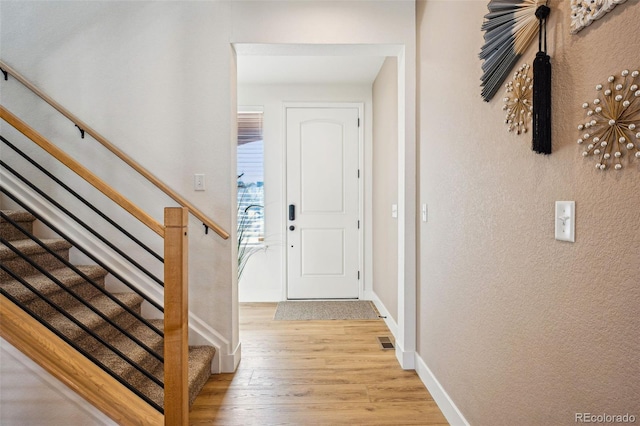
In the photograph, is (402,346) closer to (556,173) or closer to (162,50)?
(556,173)

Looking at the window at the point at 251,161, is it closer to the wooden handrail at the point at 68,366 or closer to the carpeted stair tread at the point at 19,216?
the carpeted stair tread at the point at 19,216

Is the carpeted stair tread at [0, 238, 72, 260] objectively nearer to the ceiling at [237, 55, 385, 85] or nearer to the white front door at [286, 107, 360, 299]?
the ceiling at [237, 55, 385, 85]

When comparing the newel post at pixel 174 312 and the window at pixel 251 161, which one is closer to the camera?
the newel post at pixel 174 312

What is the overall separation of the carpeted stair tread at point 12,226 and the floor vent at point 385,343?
2571 millimetres

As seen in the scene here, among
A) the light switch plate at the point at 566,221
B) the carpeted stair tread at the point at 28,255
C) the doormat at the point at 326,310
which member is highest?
the light switch plate at the point at 566,221

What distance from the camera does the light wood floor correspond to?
6.26 feet

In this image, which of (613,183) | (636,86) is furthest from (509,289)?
(636,86)

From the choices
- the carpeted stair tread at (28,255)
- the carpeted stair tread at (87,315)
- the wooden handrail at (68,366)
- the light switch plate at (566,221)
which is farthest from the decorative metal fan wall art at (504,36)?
the carpeted stair tread at (28,255)

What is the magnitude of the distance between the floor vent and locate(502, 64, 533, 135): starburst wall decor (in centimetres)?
202

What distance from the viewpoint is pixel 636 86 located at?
773 mm

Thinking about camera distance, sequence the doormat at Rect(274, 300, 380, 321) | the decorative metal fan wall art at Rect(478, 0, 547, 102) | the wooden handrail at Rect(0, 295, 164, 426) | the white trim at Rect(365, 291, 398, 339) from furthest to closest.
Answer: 1. the doormat at Rect(274, 300, 380, 321)
2. the white trim at Rect(365, 291, 398, 339)
3. the wooden handrail at Rect(0, 295, 164, 426)
4. the decorative metal fan wall art at Rect(478, 0, 547, 102)

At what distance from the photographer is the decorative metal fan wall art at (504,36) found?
1157 millimetres

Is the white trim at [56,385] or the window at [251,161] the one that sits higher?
the window at [251,161]

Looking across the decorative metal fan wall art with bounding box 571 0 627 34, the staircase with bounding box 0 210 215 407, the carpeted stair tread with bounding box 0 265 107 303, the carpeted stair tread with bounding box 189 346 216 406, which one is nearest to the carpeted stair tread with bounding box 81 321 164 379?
the staircase with bounding box 0 210 215 407
